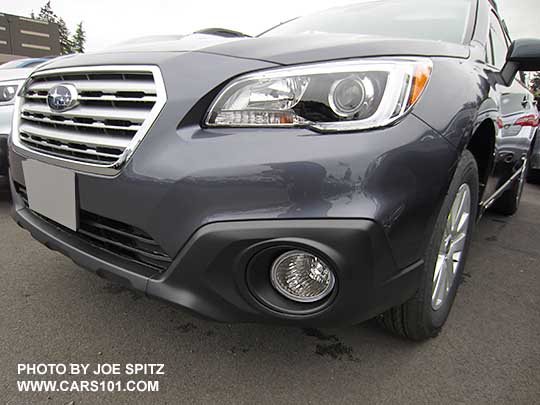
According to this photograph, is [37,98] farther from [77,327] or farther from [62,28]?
[62,28]

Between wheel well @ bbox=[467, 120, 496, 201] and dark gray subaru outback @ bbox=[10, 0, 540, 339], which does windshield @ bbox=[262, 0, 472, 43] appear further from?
dark gray subaru outback @ bbox=[10, 0, 540, 339]

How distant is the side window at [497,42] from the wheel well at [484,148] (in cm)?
65

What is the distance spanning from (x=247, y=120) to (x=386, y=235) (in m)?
0.49

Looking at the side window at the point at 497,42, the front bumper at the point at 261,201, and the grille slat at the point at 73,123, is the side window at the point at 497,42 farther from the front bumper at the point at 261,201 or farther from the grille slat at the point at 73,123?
the grille slat at the point at 73,123


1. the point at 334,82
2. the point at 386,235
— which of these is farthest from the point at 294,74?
the point at 386,235

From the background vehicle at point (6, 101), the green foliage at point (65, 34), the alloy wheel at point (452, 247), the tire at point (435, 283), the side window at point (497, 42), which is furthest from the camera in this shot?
the green foliage at point (65, 34)

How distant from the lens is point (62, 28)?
63.0m

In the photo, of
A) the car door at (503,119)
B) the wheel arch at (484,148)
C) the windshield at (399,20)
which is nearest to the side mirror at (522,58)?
the car door at (503,119)

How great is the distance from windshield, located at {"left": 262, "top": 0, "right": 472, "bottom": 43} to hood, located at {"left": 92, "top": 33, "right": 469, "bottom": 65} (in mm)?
564

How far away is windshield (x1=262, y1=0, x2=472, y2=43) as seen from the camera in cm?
188

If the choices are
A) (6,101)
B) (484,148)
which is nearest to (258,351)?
(484,148)

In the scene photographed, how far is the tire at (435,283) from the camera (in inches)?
49.6

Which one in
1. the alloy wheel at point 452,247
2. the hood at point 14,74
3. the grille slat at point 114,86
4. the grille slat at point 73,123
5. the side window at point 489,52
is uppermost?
the side window at point 489,52

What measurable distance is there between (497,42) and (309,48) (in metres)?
1.83
